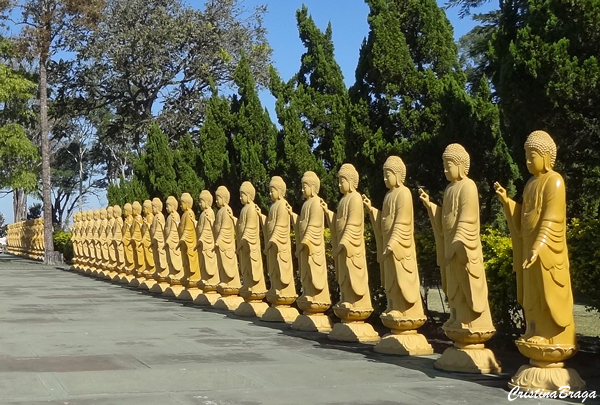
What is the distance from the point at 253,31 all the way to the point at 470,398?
2884 cm

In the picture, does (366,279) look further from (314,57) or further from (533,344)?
(314,57)

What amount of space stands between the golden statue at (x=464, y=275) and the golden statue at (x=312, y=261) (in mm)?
3340

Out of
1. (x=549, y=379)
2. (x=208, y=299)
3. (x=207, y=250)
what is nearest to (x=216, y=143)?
(x=207, y=250)

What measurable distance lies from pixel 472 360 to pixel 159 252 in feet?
38.9

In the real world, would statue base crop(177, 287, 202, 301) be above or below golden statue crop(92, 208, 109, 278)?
below

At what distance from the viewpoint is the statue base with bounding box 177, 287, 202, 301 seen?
1646 centimetres

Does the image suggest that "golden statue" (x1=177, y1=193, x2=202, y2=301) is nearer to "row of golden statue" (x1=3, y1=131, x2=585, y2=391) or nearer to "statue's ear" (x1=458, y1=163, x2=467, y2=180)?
"row of golden statue" (x1=3, y1=131, x2=585, y2=391)

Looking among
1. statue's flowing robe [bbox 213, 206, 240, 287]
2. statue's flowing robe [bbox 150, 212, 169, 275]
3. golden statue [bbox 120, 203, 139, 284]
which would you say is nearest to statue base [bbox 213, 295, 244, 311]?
statue's flowing robe [bbox 213, 206, 240, 287]

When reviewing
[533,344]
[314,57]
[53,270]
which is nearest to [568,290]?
[533,344]

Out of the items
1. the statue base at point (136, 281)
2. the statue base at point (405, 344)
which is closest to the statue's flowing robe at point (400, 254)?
the statue base at point (405, 344)

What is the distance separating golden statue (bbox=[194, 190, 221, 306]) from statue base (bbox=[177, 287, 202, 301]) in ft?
2.37

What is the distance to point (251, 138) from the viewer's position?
1997cm

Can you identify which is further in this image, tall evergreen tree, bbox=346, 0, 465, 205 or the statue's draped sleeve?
tall evergreen tree, bbox=346, 0, 465, 205

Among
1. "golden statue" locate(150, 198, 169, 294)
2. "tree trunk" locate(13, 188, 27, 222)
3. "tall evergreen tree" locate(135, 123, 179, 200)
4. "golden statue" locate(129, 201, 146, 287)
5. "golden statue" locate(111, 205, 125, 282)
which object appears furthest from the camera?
"tree trunk" locate(13, 188, 27, 222)
